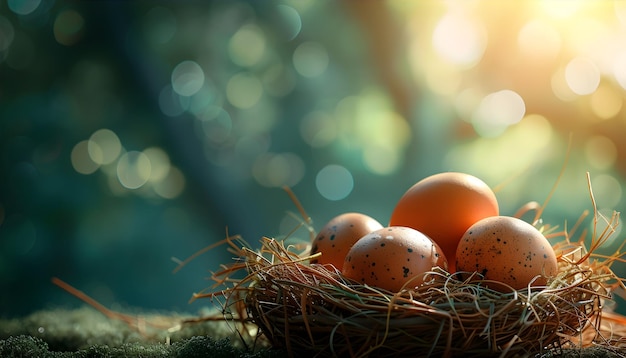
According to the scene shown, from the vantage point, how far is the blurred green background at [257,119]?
7.16 ft

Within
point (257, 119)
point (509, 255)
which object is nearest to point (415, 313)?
point (509, 255)

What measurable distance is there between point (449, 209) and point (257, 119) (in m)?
1.47

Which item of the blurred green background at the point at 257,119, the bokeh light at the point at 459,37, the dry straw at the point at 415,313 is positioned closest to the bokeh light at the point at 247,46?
the blurred green background at the point at 257,119

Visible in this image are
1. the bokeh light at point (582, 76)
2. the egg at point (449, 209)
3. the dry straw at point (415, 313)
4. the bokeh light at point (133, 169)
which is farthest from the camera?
the bokeh light at point (133, 169)

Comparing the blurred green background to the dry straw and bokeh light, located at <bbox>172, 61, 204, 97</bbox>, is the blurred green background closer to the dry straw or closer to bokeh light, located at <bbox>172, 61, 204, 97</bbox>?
bokeh light, located at <bbox>172, 61, 204, 97</bbox>

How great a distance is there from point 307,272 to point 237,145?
5.09ft

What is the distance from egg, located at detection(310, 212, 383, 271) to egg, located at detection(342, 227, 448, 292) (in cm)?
10

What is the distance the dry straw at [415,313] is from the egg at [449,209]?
11 centimetres

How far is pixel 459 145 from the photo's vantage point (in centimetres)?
233

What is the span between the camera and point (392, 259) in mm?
873

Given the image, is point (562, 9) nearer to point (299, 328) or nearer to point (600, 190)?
point (600, 190)

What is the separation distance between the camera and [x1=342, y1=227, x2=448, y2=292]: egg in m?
0.87

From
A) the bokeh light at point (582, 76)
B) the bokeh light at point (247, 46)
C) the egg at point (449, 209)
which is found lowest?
the egg at point (449, 209)

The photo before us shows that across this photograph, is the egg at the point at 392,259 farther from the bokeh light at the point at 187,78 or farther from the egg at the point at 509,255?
the bokeh light at the point at 187,78
